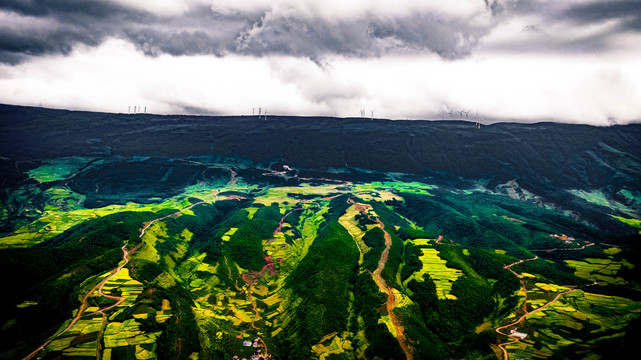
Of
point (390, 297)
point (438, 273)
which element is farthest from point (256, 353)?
point (438, 273)

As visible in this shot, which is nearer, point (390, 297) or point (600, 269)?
point (390, 297)

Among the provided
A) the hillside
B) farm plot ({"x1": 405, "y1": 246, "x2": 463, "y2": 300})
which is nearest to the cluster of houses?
the hillside

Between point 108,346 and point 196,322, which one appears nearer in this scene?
Result: point 108,346

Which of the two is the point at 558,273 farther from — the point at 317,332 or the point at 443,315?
the point at 317,332

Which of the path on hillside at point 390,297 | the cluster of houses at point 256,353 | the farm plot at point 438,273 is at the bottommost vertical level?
the cluster of houses at point 256,353

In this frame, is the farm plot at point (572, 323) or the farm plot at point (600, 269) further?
the farm plot at point (600, 269)

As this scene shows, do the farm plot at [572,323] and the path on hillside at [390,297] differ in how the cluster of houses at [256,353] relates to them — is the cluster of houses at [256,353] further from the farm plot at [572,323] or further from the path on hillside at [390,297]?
the farm plot at [572,323]

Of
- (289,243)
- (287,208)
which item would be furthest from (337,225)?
(287,208)

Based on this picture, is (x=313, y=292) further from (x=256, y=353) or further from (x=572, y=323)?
(x=572, y=323)

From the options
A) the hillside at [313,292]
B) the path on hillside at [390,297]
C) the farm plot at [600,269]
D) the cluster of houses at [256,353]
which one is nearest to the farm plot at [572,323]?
the hillside at [313,292]

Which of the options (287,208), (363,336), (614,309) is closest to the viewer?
(363,336)

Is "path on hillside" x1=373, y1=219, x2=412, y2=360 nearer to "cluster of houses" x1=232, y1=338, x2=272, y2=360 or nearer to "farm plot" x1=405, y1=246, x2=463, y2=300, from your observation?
"farm plot" x1=405, y1=246, x2=463, y2=300
